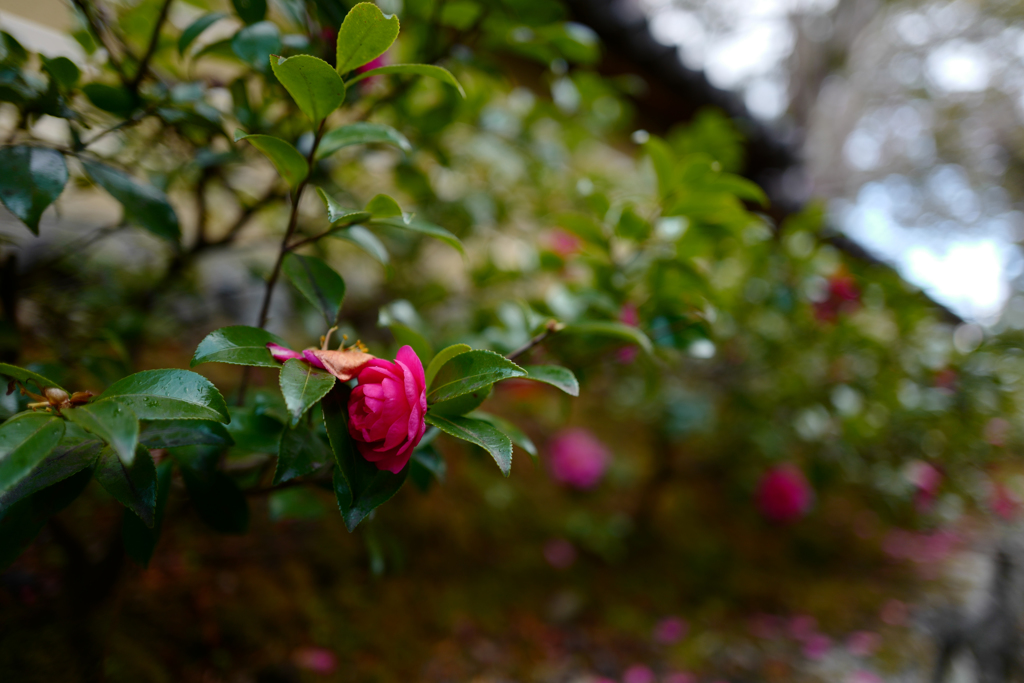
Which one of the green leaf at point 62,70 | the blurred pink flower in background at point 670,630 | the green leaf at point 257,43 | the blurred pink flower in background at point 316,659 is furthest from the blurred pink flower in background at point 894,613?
the green leaf at point 62,70

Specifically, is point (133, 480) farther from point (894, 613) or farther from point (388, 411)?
point (894, 613)

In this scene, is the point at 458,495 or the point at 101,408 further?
the point at 458,495

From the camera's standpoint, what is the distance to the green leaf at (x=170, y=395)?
1.17 feet

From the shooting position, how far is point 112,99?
1.87ft

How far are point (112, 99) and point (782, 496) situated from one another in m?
1.94

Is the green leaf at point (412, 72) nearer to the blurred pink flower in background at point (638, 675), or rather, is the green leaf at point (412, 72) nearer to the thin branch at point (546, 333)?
the thin branch at point (546, 333)

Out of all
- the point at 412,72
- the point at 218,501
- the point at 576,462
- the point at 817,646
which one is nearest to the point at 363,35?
the point at 412,72

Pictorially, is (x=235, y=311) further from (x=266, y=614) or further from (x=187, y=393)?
(x=187, y=393)

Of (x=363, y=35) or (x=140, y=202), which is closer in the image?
(x=363, y=35)

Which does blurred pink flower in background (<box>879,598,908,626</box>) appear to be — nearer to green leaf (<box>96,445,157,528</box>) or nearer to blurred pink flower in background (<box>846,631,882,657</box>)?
blurred pink flower in background (<box>846,631,882,657</box>)

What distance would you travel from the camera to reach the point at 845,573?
1694 millimetres

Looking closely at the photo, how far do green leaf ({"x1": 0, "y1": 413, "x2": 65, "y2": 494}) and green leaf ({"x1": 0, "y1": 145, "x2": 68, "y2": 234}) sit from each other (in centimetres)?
24

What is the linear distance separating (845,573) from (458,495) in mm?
1390

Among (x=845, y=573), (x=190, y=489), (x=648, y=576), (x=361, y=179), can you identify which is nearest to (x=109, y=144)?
(x=361, y=179)
